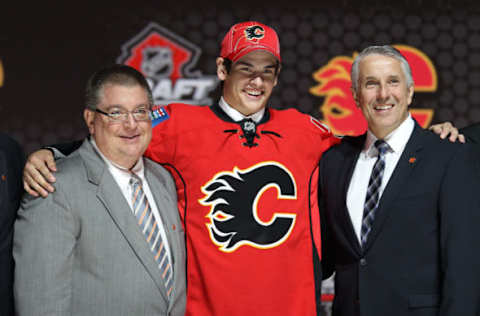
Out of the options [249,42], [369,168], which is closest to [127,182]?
[249,42]

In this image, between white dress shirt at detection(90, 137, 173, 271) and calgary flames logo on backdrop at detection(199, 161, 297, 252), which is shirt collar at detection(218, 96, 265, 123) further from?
white dress shirt at detection(90, 137, 173, 271)

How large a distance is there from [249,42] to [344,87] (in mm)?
2193

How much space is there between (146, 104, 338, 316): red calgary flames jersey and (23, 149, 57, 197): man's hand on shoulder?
48 cm

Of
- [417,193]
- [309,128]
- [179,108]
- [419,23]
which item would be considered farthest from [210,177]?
[419,23]

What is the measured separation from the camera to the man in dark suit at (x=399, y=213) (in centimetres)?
168

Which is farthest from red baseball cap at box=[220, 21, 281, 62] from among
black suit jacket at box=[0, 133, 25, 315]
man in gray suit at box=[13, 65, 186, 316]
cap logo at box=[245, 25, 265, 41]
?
black suit jacket at box=[0, 133, 25, 315]

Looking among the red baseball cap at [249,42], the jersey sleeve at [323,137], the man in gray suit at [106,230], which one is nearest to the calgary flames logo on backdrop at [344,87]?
the jersey sleeve at [323,137]

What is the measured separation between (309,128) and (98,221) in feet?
3.27

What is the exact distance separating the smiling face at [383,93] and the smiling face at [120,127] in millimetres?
828

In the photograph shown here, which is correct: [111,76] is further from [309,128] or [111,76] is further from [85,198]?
[309,128]

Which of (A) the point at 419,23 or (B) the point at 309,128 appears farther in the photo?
(A) the point at 419,23

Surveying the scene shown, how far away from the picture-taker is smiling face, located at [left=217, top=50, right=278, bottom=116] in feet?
6.75

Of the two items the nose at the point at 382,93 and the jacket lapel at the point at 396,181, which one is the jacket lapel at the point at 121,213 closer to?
the jacket lapel at the point at 396,181

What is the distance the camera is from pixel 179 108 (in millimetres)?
2119
